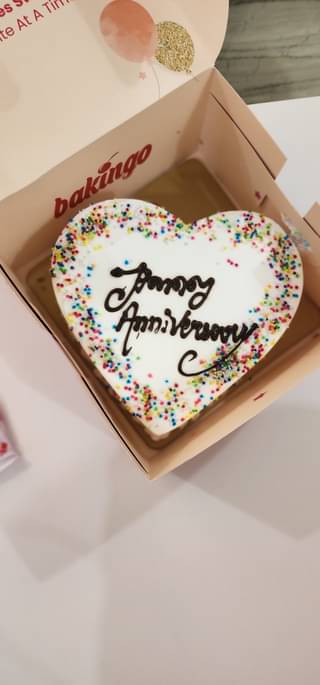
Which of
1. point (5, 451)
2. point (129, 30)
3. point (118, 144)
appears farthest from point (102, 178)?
point (5, 451)

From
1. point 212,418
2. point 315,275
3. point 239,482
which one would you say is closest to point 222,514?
point 239,482

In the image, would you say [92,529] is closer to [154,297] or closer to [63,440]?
Result: [63,440]

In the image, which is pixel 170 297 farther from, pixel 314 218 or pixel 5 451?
pixel 5 451

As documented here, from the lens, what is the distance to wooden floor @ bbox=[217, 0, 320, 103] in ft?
3.32

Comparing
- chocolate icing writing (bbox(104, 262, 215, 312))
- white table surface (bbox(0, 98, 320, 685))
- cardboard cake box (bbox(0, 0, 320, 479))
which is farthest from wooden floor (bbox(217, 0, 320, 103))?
white table surface (bbox(0, 98, 320, 685))

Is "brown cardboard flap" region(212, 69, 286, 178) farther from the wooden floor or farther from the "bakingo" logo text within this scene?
the wooden floor

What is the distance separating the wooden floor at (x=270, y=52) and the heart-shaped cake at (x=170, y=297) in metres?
0.36

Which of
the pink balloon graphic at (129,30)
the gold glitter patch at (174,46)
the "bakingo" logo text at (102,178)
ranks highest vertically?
the pink balloon graphic at (129,30)

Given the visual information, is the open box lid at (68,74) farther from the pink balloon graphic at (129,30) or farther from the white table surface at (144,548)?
the white table surface at (144,548)

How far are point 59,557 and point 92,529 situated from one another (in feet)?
0.21

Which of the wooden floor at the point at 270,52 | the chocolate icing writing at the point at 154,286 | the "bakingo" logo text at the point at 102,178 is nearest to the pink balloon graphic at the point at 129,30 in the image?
the "bakingo" logo text at the point at 102,178

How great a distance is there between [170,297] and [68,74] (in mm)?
302

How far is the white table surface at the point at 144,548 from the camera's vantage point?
84cm

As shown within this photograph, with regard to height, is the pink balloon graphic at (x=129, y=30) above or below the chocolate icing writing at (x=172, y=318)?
above
